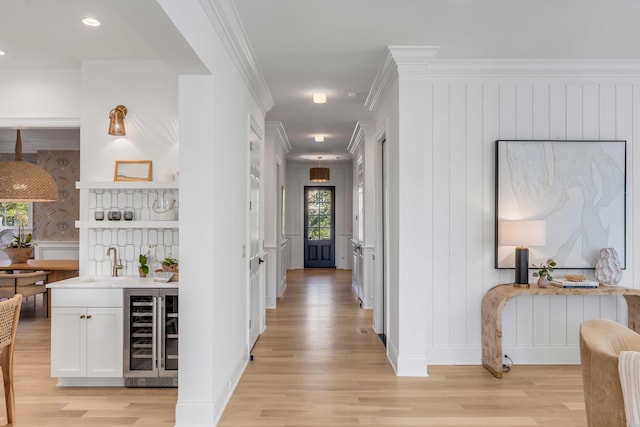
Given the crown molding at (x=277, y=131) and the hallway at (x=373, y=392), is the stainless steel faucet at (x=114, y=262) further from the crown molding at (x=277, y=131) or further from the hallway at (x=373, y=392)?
the crown molding at (x=277, y=131)

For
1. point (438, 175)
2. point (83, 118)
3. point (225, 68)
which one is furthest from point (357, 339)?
point (83, 118)

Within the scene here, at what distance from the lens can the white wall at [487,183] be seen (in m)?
4.14

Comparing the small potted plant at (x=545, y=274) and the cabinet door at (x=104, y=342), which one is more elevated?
the small potted plant at (x=545, y=274)

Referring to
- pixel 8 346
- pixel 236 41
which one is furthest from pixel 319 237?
pixel 8 346

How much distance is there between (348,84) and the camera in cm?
483

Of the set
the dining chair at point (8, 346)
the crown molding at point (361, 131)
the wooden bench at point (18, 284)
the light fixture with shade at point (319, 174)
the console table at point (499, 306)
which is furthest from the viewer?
the light fixture with shade at point (319, 174)

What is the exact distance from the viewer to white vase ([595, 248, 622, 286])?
12.8 ft

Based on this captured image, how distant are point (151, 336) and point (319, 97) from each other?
3.11 m

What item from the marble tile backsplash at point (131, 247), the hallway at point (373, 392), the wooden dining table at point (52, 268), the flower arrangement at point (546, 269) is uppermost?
the marble tile backsplash at point (131, 247)

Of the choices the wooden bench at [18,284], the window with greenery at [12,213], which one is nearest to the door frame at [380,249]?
the wooden bench at [18,284]

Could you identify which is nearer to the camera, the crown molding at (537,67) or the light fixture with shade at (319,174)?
the crown molding at (537,67)

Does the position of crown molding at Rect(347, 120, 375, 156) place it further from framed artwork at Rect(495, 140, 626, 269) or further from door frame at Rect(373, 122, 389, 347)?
framed artwork at Rect(495, 140, 626, 269)

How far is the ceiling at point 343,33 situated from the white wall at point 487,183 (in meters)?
0.25

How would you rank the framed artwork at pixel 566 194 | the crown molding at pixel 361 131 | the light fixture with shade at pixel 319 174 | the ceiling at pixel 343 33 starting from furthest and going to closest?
the light fixture with shade at pixel 319 174 < the crown molding at pixel 361 131 < the framed artwork at pixel 566 194 < the ceiling at pixel 343 33
